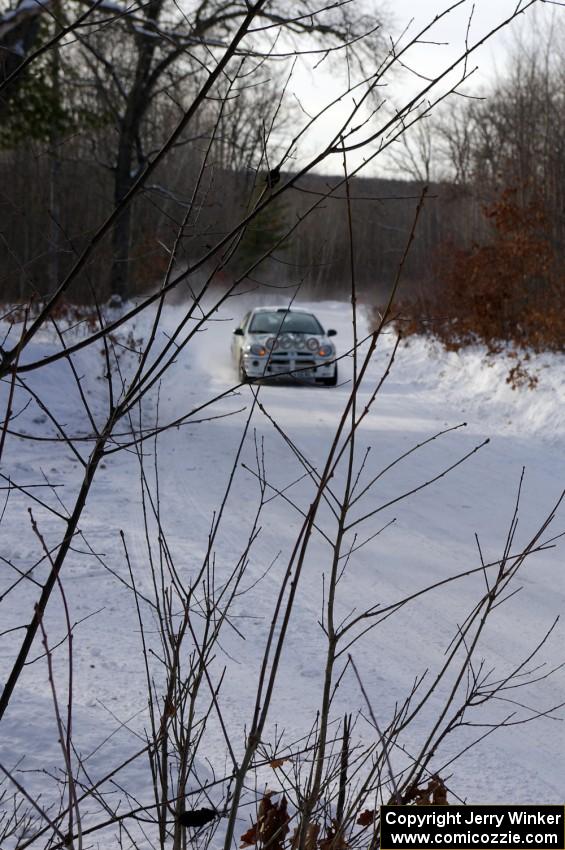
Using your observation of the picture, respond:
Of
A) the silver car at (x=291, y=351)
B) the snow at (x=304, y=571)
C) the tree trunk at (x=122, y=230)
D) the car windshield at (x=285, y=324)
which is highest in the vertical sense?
the tree trunk at (x=122, y=230)

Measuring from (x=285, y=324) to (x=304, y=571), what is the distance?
34.0 feet

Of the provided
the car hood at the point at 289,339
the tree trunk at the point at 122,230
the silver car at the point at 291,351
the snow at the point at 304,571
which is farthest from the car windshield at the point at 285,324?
the tree trunk at the point at 122,230

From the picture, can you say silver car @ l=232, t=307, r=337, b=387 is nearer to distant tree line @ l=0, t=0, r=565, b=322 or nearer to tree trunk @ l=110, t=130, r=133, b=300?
distant tree line @ l=0, t=0, r=565, b=322

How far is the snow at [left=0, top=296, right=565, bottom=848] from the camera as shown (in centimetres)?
337

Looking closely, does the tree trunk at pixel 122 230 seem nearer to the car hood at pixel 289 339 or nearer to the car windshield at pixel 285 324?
the car windshield at pixel 285 324

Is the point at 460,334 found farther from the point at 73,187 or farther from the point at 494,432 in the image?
the point at 73,187

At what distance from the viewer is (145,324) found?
22.9 meters

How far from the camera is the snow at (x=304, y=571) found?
3.37m

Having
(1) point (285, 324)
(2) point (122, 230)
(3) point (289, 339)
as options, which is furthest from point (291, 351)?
(2) point (122, 230)

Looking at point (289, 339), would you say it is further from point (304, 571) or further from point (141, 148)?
point (304, 571)

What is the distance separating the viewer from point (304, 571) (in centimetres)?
554

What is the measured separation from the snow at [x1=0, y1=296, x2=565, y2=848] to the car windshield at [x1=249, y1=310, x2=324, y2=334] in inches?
129

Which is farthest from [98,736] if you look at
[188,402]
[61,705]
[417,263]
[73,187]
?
[417,263]

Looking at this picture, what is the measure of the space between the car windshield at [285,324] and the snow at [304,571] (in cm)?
328
